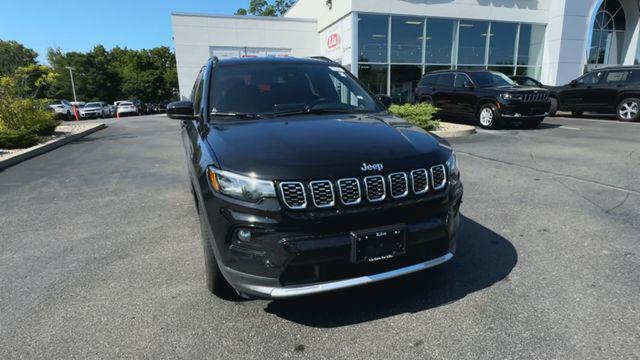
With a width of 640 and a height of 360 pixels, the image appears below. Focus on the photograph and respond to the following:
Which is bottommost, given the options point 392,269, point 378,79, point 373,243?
point 392,269

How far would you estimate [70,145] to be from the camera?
37.9 feet

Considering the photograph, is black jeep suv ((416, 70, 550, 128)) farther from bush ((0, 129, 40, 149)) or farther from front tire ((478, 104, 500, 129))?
bush ((0, 129, 40, 149))

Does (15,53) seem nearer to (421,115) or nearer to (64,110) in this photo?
(64,110)

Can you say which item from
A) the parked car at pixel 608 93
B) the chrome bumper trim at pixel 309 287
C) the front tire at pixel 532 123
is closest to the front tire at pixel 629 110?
the parked car at pixel 608 93

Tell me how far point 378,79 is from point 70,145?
14155 mm

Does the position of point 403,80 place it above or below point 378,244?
above

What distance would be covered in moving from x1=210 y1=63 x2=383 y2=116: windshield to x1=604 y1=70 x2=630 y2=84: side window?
13372 mm

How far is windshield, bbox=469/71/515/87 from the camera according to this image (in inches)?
475

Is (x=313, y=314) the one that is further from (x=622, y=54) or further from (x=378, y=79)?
(x=622, y=54)

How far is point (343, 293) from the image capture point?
285 cm

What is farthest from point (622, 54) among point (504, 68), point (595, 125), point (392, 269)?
point (392, 269)

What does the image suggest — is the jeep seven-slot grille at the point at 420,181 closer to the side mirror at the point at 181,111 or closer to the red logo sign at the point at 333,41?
the side mirror at the point at 181,111

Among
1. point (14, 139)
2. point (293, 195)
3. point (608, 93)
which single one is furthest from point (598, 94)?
point (14, 139)

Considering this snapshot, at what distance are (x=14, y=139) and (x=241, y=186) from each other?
1068cm
